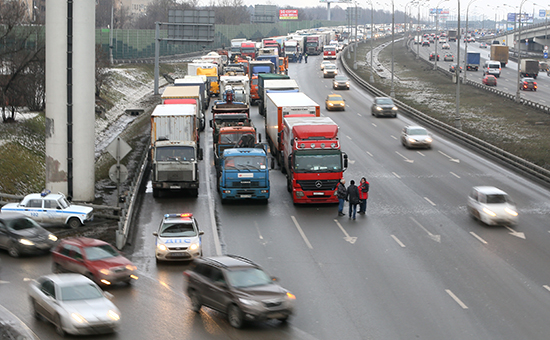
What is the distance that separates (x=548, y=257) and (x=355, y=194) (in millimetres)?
8256

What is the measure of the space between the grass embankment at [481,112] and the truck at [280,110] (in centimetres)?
1324

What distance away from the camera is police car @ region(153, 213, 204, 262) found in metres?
22.9

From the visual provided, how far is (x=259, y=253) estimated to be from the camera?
2428cm

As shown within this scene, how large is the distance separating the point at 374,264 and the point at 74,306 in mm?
10392

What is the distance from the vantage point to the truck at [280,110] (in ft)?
130

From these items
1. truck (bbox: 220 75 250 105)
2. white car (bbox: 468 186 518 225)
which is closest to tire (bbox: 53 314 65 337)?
white car (bbox: 468 186 518 225)

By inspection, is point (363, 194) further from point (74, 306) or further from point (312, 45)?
point (312, 45)

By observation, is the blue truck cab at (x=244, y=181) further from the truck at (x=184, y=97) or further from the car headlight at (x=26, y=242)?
the truck at (x=184, y=97)

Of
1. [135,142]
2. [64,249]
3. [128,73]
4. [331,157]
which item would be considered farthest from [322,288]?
[128,73]

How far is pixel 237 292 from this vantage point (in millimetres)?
16516

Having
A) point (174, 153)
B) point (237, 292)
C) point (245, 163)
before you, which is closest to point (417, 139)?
point (245, 163)

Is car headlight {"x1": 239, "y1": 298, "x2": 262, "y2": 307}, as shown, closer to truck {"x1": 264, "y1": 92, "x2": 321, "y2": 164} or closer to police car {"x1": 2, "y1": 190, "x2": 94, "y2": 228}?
police car {"x1": 2, "y1": 190, "x2": 94, "y2": 228}

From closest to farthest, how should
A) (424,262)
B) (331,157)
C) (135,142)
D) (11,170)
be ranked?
(424,262) < (331,157) < (11,170) < (135,142)

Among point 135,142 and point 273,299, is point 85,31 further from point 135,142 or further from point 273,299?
point 273,299
